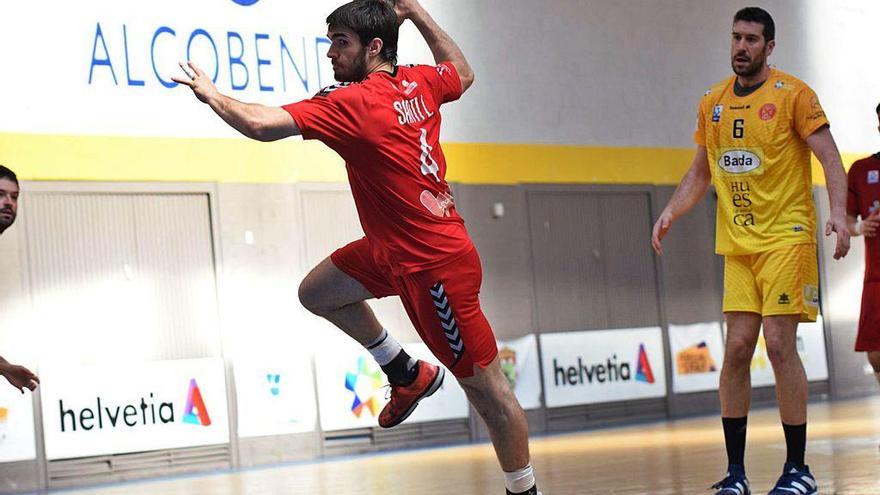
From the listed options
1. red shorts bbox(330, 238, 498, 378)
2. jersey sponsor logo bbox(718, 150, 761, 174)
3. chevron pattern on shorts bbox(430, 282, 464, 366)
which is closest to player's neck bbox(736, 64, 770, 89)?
jersey sponsor logo bbox(718, 150, 761, 174)

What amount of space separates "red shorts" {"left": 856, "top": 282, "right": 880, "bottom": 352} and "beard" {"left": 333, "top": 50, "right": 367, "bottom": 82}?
3.88m

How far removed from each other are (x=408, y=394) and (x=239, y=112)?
1.55 m

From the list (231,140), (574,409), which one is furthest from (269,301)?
(574,409)

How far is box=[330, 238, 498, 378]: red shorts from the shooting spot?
4.39m

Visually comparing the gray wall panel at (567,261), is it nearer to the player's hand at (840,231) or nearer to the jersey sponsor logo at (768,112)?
the jersey sponsor logo at (768,112)

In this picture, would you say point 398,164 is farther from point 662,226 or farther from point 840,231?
point 840,231

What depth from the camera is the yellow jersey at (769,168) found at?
17.3ft

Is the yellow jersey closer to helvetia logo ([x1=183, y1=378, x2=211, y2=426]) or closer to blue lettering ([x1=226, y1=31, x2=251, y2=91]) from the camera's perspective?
helvetia logo ([x1=183, y1=378, x2=211, y2=426])

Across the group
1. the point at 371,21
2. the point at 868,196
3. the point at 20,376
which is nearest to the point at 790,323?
the point at 371,21

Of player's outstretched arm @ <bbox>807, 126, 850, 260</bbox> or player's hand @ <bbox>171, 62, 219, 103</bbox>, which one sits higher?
player's hand @ <bbox>171, 62, 219, 103</bbox>

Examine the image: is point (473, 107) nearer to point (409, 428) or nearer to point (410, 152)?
point (409, 428)

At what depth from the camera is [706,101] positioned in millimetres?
5613

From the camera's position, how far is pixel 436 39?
4945 mm

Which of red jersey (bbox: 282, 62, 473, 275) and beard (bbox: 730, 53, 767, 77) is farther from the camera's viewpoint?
beard (bbox: 730, 53, 767, 77)
